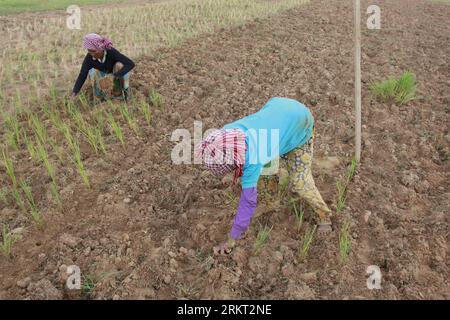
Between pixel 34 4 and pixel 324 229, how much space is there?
776cm

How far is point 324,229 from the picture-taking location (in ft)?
9.03

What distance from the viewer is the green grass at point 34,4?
7.94m

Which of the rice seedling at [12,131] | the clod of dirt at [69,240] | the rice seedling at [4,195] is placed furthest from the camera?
the rice seedling at [12,131]

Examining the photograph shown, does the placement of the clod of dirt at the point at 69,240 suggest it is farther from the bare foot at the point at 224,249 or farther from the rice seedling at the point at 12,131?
the rice seedling at the point at 12,131

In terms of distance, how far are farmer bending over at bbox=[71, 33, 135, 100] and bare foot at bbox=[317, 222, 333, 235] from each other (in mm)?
2343

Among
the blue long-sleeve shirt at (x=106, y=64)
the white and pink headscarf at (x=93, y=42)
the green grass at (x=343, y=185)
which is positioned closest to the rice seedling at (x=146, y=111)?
the blue long-sleeve shirt at (x=106, y=64)

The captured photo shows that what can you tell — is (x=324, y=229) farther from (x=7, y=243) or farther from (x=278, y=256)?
(x=7, y=243)

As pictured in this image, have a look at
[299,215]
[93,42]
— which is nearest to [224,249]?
[299,215]

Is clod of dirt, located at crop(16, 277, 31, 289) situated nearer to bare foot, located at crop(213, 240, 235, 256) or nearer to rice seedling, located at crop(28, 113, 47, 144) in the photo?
bare foot, located at crop(213, 240, 235, 256)

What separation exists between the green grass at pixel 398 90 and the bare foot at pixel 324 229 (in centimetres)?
206

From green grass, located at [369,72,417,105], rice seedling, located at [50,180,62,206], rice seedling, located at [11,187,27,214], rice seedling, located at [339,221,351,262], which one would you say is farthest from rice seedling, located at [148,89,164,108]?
rice seedling, located at [339,221,351,262]

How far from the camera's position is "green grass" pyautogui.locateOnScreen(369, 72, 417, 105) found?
4.23 m
